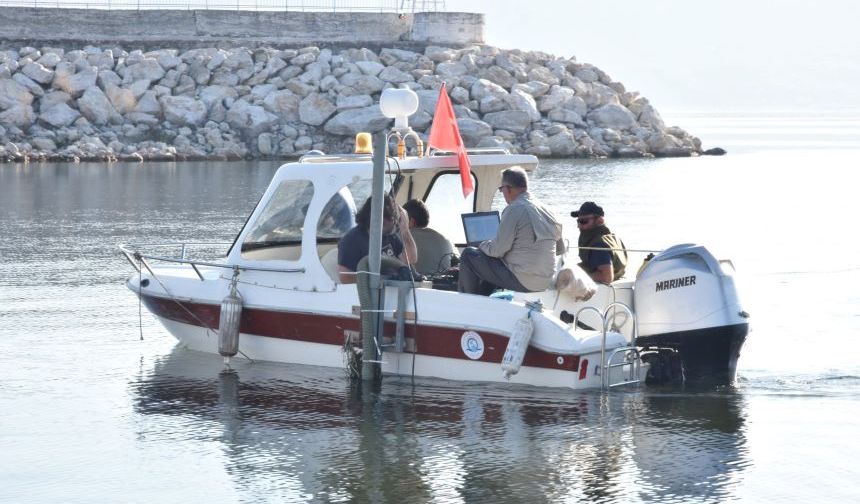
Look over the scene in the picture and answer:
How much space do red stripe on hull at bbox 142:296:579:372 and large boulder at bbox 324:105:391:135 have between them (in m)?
30.2

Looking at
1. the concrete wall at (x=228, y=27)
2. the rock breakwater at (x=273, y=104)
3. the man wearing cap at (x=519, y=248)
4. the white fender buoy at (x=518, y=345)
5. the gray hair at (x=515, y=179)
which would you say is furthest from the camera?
the concrete wall at (x=228, y=27)

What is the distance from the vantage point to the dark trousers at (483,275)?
426 inches

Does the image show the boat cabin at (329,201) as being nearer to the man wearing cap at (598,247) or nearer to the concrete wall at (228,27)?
the man wearing cap at (598,247)

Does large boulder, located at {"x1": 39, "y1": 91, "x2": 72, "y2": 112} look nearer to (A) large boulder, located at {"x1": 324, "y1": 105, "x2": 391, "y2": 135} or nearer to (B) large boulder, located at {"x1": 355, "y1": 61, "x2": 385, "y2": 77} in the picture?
(A) large boulder, located at {"x1": 324, "y1": 105, "x2": 391, "y2": 135}

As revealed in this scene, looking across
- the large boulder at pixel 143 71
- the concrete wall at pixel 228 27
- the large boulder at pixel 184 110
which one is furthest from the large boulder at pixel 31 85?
the concrete wall at pixel 228 27

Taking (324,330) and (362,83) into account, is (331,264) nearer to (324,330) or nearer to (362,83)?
(324,330)

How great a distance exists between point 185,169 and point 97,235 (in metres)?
16.5

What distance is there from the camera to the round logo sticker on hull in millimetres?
10797

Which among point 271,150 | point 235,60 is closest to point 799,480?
point 271,150

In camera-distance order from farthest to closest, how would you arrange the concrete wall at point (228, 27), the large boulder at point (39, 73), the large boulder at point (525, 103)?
the concrete wall at point (228, 27) → the large boulder at point (525, 103) → the large boulder at point (39, 73)

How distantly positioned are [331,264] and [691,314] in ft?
9.47

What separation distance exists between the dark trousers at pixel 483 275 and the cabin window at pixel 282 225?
1.53 m

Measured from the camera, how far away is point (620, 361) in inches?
422

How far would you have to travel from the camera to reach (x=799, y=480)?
886 cm
